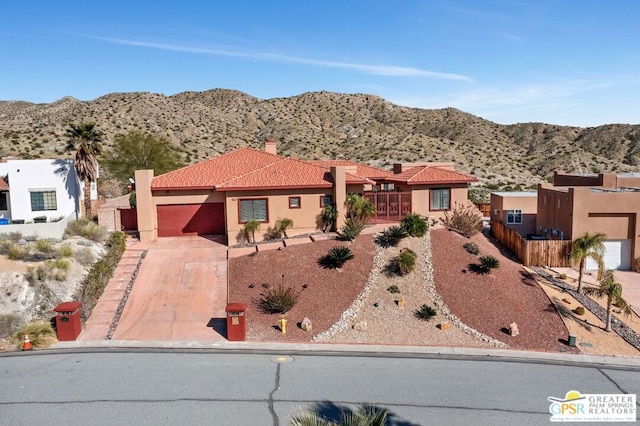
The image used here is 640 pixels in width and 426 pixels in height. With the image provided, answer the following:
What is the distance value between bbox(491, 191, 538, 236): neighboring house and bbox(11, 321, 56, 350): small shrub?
27194mm

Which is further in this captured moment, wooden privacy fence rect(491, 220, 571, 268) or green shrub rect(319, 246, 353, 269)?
wooden privacy fence rect(491, 220, 571, 268)

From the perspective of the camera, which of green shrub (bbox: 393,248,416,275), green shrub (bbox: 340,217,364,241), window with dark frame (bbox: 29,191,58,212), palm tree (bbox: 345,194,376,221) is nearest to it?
green shrub (bbox: 393,248,416,275)

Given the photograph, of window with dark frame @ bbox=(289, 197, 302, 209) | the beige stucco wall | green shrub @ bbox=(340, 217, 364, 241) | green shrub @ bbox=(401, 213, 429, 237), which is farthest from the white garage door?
window with dark frame @ bbox=(289, 197, 302, 209)

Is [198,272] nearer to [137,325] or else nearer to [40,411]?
[137,325]

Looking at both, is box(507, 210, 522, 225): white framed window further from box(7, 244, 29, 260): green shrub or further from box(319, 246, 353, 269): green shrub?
box(7, 244, 29, 260): green shrub

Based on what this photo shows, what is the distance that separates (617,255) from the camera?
26203 mm

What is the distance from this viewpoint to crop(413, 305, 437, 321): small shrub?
1961cm

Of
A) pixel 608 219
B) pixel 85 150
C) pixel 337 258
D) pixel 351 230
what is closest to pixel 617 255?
pixel 608 219

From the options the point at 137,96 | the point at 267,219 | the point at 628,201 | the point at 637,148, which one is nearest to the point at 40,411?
the point at 267,219

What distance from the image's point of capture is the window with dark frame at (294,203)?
27719 millimetres

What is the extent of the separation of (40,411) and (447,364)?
454 inches

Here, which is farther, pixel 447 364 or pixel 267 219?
pixel 267 219

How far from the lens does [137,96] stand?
91.0m

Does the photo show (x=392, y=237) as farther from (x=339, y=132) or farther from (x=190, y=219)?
(x=339, y=132)
